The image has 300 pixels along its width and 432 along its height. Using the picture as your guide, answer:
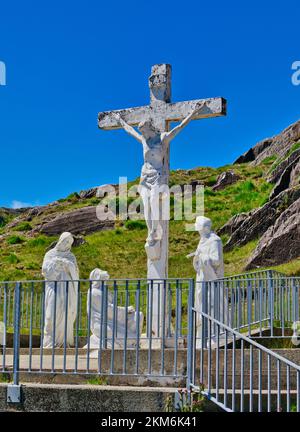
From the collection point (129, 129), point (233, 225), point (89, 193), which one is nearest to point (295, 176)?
point (233, 225)

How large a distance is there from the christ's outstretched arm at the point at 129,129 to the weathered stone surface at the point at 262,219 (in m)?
16.4

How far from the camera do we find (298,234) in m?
26.4

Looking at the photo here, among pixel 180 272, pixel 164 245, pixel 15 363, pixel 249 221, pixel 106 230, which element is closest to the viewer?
pixel 15 363

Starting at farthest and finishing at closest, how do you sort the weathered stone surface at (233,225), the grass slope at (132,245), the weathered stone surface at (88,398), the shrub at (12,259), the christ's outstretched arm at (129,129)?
the shrub at (12,259), the weathered stone surface at (233,225), the grass slope at (132,245), the christ's outstretched arm at (129,129), the weathered stone surface at (88,398)

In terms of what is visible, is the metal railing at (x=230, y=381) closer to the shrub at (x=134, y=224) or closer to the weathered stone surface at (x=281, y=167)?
the weathered stone surface at (x=281, y=167)

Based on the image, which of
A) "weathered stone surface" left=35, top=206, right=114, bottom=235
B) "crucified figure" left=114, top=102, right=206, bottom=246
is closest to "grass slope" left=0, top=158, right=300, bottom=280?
"weathered stone surface" left=35, top=206, right=114, bottom=235

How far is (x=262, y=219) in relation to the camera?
30.9 m

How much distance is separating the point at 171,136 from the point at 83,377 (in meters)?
5.90

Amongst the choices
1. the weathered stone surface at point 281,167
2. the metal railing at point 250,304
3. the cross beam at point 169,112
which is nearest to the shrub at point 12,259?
the weathered stone surface at point 281,167

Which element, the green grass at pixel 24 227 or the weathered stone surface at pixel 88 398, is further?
the green grass at pixel 24 227

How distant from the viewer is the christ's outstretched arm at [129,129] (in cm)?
1429
